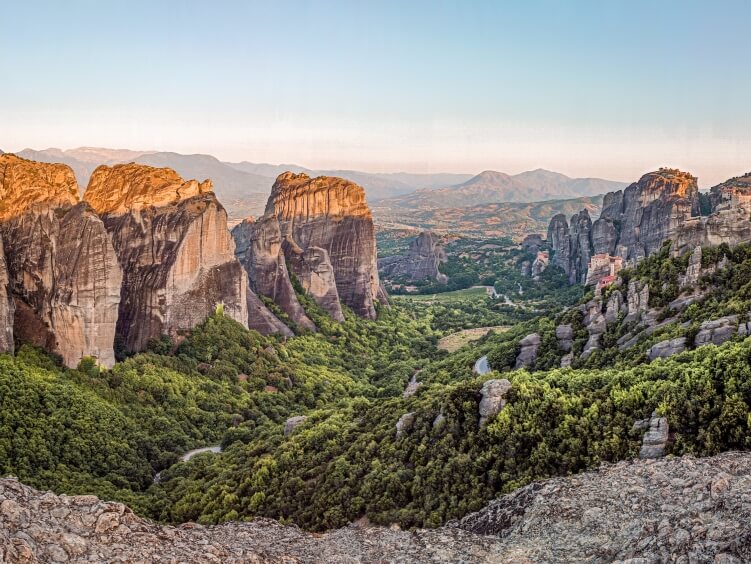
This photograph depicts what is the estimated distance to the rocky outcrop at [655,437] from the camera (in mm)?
16406

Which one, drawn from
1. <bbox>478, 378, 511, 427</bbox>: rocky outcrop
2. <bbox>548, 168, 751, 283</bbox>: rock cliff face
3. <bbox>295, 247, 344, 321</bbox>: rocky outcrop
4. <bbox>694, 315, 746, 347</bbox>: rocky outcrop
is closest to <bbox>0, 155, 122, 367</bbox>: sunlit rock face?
<bbox>478, 378, 511, 427</bbox>: rocky outcrop

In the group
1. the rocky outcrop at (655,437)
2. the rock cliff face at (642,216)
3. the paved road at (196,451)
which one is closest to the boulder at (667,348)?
the rocky outcrop at (655,437)

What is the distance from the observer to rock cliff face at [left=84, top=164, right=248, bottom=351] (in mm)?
44625

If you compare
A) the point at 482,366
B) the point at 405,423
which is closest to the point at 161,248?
the point at 482,366

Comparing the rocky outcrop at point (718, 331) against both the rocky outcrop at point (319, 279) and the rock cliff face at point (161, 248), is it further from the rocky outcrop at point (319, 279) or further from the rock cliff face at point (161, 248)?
the rocky outcrop at point (319, 279)

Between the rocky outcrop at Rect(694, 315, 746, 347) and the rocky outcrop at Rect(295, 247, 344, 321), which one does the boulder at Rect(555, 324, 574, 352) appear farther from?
the rocky outcrop at Rect(295, 247, 344, 321)

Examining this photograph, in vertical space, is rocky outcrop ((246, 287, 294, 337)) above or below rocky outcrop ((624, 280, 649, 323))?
below

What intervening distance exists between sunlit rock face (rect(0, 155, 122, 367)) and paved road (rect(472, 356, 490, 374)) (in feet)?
70.0

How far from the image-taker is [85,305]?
36.8m

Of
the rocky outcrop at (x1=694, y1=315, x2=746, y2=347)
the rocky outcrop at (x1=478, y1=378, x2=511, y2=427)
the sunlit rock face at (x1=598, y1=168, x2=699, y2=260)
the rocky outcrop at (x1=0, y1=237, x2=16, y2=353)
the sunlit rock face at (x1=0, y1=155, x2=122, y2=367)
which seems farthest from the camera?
the sunlit rock face at (x1=598, y1=168, x2=699, y2=260)

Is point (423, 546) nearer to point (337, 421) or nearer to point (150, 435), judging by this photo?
point (337, 421)

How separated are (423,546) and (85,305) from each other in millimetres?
27920

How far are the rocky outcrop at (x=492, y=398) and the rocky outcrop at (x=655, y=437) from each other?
4.55m

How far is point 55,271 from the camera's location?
36625 millimetres
